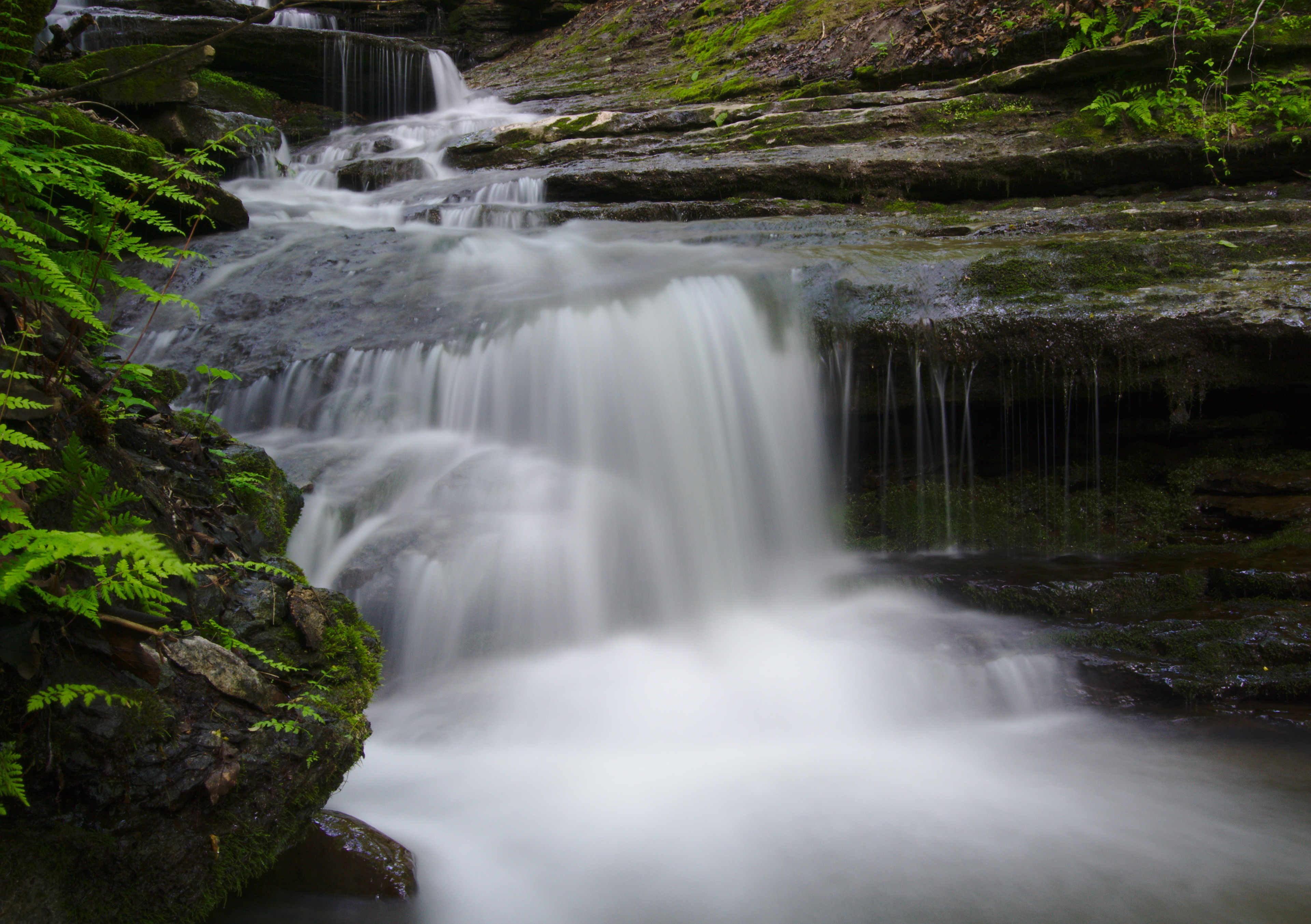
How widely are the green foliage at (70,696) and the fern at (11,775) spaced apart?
0.27 feet

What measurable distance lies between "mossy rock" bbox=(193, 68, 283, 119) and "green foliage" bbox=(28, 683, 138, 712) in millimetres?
12832

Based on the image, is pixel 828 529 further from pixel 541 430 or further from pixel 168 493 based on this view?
pixel 168 493

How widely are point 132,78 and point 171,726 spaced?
10561mm

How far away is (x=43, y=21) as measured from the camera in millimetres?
2926

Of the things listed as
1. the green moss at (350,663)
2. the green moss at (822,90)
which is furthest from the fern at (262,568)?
the green moss at (822,90)

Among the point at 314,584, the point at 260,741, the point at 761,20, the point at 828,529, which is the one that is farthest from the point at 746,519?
the point at 761,20

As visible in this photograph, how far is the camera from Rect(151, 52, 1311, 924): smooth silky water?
8.79 feet

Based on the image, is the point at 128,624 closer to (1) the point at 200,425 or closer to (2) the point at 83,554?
(2) the point at 83,554

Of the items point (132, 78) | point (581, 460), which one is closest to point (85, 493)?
point (581, 460)

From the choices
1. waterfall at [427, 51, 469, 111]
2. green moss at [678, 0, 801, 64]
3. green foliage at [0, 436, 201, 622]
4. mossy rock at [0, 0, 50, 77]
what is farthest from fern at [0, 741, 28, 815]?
waterfall at [427, 51, 469, 111]

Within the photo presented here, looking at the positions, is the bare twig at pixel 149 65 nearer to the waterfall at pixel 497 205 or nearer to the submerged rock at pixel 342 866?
the submerged rock at pixel 342 866

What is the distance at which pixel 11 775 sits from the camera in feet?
4.74

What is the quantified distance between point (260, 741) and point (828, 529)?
4616mm

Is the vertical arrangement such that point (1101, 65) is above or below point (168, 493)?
above
